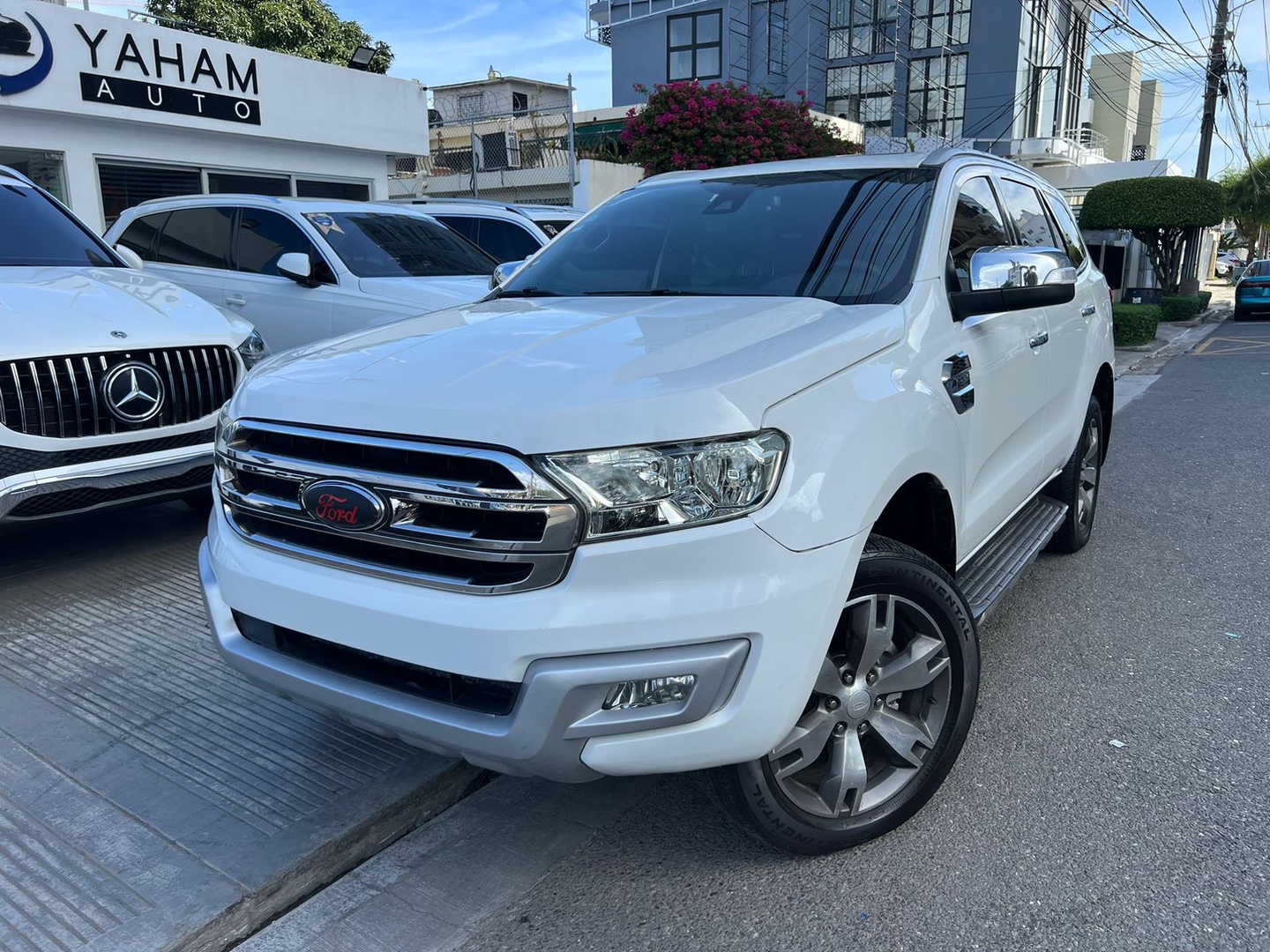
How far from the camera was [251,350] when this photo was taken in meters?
5.13

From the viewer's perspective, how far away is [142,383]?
14.8 feet

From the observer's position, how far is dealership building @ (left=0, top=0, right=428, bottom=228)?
10727mm

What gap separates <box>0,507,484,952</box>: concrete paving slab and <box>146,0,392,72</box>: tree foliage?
25834 mm

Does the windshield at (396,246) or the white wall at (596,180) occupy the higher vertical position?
the white wall at (596,180)

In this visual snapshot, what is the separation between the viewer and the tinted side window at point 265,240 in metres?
7.30

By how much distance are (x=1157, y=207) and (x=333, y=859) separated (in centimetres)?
2479

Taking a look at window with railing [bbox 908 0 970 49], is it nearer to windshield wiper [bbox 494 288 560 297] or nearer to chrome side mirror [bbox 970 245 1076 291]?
chrome side mirror [bbox 970 245 1076 291]

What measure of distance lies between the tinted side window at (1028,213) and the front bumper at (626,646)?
8.46 ft

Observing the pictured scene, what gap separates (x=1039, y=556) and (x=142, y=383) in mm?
4564

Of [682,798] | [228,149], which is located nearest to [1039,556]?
[682,798]

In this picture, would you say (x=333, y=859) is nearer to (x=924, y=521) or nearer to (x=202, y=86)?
(x=924, y=521)

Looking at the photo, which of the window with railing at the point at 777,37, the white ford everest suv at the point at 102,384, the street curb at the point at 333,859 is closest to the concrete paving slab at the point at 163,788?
the street curb at the point at 333,859

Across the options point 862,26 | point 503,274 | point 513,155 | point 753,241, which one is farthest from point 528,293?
point 862,26

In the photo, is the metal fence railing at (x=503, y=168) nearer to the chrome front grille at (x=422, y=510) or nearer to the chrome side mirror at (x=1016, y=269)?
the chrome side mirror at (x=1016, y=269)
